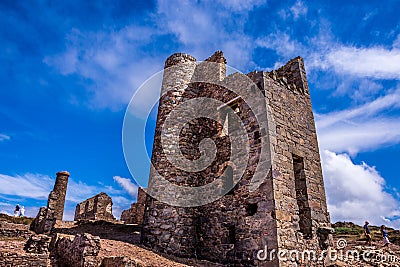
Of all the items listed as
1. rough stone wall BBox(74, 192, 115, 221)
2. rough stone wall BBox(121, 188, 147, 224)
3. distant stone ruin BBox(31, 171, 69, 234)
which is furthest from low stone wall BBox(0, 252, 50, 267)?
rough stone wall BBox(74, 192, 115, 221)

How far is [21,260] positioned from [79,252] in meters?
1.63

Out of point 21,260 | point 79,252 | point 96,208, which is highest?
point 96,208

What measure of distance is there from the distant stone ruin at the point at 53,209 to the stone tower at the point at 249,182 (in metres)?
7.02

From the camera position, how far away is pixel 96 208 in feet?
83.8

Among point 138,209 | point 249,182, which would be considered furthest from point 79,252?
point 138,209

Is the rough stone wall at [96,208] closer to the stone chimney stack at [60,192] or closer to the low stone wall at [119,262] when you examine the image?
the stone chimney stack at [60,192]

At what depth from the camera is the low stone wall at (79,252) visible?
730 cm

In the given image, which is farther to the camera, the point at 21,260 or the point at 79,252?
the point at 21,260

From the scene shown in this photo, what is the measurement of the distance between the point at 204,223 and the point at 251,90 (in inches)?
211

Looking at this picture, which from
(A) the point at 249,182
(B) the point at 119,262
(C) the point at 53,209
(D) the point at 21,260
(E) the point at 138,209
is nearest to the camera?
(B) the point at 119,262

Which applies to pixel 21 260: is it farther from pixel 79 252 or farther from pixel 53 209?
pixel 53 209

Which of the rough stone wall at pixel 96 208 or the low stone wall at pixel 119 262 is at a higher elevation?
the rough stone wall at pixel 96 208

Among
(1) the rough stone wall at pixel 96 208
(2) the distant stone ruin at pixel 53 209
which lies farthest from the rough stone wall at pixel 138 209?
(2) the distant stone ruin at pixel 53 209

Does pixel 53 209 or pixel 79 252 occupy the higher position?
pixel 53 209
